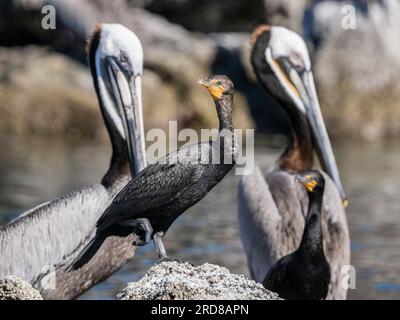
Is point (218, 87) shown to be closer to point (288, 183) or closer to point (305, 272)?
point (305, 272)

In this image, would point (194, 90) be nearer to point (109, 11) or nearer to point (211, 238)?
point (109, 11)

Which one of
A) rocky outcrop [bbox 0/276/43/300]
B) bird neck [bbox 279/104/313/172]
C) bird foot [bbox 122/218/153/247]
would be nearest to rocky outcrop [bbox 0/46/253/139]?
bird neck [bbox 279/104/313/172]

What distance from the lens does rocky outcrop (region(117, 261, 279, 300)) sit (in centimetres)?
465

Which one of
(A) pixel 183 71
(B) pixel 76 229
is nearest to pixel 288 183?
(B) pixel 76 229

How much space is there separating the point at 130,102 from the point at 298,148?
1744mm

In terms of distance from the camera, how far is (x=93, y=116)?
64.4 feet

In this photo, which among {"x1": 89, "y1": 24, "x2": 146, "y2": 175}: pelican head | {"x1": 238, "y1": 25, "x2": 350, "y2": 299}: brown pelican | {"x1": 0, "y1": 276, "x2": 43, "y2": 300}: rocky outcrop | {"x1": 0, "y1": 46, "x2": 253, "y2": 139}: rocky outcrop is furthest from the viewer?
{"x1": 0, "y1": 46, "x2": 253, "y2": 139}: rocky outcrop

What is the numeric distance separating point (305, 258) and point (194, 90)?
13904 mm

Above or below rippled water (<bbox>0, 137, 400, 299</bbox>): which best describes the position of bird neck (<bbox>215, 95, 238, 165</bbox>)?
above

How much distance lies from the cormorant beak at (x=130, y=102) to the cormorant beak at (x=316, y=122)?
1.75 metres

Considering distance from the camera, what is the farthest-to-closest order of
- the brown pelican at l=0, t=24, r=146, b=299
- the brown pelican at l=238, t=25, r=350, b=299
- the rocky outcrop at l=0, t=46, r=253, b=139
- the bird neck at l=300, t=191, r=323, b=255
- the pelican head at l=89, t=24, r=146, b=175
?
the rocky outcrop at l=0, t=46, r=253, b=139 → the brown pelican at l=238, t=25, r=350, b=299 → the pelican head at l=89, t=24, r=146, b=175 → the brown pelican at l=0, t=24, r=146, b=299 → the bird neck at l=300, t=191, r=323, b=255

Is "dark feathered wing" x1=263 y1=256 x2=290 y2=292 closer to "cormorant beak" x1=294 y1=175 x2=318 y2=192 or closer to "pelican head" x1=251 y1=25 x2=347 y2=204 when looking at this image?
"cormorant beak" x1=294 y1=175 x2=318 y2=192

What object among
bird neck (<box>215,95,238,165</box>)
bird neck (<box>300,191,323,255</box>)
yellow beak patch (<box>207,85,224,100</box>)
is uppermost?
yellow beak patch (<box>207,85,224,100</box>)
